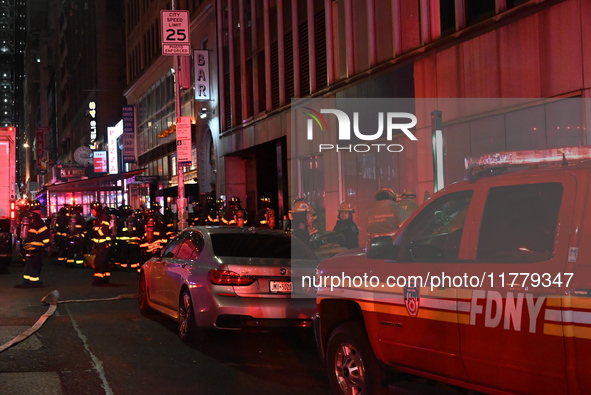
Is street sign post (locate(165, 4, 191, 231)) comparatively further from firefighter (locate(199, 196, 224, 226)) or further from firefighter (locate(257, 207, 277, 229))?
firefighter (locate(257, 207, 277, 229))

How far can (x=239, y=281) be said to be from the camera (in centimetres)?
873

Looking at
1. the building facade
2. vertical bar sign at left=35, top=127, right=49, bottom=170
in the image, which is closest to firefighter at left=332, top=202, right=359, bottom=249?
the building facade

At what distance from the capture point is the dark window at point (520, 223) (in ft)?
14.7

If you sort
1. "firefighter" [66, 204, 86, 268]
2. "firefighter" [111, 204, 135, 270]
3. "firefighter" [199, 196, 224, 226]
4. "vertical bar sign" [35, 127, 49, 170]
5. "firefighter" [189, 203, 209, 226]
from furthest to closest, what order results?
"vertical bar sign" [35, 127, 49, 170] < "firefighter" [189, 203, 209, 226] < "firefighter" [66, 204, 86, 268] < "firefighter" [111, 204, 135, 270] < "firefighter" [199, 196, 224, 226]

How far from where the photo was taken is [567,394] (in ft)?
13.8

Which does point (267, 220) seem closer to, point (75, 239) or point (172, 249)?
point (172, 249)

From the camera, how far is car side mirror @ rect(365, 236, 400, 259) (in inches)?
220

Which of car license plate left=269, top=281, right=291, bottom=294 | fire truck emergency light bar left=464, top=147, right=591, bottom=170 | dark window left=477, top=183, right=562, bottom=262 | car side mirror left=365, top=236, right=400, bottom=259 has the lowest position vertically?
car license plate left=269, top=281, right=291, bottom=294

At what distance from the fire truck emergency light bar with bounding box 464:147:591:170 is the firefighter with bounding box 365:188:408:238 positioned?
5.83 metres

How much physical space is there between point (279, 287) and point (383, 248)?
3.35 m

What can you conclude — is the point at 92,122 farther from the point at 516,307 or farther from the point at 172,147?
the point at 516,307

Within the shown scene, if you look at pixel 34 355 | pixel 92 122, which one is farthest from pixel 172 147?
pixel 34 355

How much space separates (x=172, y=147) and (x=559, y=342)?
127ft

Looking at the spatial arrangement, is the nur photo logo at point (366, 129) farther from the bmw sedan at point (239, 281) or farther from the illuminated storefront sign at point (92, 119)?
the illuminated storefront sign at point (92, 119)
